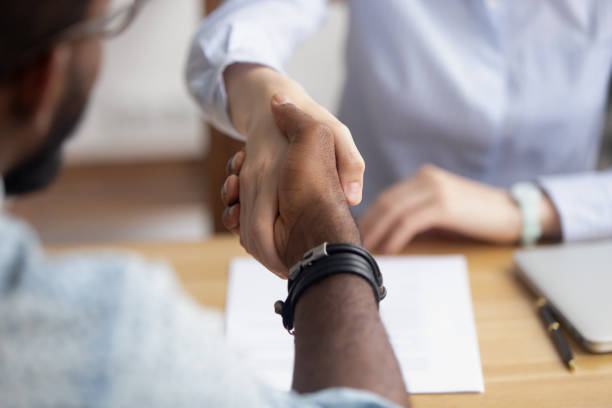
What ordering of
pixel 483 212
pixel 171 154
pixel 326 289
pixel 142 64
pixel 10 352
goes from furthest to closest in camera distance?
1. pixel 171 154
2. pixel 142 64
3. pixel 483 212
4. pixel 326 289
5. pixel 10 352

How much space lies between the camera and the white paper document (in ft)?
1.59

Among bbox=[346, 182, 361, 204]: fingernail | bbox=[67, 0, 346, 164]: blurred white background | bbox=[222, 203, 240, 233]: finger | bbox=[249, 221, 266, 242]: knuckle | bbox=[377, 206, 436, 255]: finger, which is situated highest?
bbox=[346, 182, 361, 204]: fingernail

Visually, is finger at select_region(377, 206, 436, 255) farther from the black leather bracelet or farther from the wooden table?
the black leather bracelet

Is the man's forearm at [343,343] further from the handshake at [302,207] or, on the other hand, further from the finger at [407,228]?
the finger at [407,228]

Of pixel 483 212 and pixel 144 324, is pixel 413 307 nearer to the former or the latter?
pixel 483 212

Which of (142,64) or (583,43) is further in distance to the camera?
(142,64)

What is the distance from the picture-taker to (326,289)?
1.25 feet

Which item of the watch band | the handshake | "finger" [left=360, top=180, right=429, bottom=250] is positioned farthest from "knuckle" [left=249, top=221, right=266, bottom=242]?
the watch band

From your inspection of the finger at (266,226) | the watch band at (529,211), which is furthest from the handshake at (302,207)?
the watch band at (529,211)

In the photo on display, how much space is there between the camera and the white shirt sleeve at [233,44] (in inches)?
23.6

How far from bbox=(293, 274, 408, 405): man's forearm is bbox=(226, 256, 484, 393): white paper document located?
7cm

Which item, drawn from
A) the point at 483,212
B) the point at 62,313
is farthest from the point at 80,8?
the point at 483,212

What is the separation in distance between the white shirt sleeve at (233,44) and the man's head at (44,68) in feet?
0.68

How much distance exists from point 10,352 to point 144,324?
0.17ft
